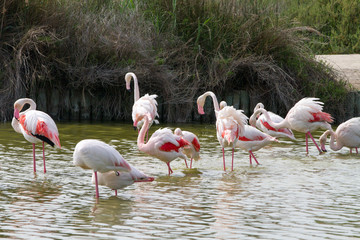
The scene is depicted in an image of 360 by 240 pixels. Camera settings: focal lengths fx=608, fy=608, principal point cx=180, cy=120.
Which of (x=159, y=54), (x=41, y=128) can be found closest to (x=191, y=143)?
(x=41, y=128)

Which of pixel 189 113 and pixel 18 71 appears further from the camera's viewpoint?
pixel 189 113

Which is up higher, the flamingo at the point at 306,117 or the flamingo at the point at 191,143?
the flamingo at the point at 306,117

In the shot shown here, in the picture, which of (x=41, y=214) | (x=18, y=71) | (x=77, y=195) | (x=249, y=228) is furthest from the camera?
(x=18, y=71)

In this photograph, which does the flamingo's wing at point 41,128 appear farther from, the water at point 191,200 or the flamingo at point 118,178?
the flamingo at point 118,178

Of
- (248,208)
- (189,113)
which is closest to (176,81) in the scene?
(189,113)

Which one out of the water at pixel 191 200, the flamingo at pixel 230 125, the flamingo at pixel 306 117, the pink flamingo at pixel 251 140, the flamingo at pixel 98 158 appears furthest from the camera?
the flamingo at pixel 306 117

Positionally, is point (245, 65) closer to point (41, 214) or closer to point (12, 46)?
point (12, 46)

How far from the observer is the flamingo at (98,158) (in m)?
5.26

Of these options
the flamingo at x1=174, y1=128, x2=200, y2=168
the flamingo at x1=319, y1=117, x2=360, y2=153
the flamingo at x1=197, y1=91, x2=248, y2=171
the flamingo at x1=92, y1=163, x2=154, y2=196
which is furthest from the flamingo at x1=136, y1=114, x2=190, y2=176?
the flamingo at x1=319, y1=117, x2=360, y2=153

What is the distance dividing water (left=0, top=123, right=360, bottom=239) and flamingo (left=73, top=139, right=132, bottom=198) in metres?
0.29

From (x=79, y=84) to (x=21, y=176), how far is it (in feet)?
16.4

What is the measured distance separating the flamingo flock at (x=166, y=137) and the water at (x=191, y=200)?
21 centimetres

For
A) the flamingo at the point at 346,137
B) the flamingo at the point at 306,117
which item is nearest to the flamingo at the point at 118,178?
the flamingo at the point at 306,117

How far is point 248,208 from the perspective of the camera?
505 centimetres
